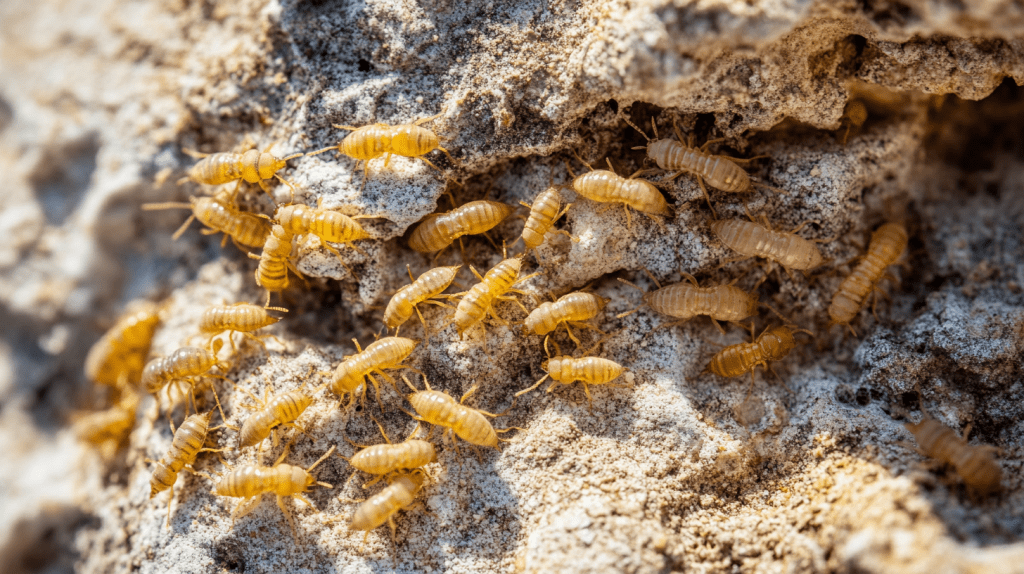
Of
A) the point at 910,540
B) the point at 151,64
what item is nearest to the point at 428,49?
the point at 151,64

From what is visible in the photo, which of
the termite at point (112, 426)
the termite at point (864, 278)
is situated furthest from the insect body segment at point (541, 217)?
the termite at point (112, 426)

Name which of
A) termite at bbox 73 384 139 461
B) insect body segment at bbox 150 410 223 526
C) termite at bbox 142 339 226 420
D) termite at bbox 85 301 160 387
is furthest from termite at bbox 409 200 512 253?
termite at bbox 73 384 139 461

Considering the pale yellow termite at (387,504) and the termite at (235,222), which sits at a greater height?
the termite at (235,222)

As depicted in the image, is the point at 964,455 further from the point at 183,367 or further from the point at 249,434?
the point at 183,367

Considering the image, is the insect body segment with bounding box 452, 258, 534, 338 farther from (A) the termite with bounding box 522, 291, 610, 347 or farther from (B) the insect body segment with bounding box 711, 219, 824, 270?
(B) the insect body segment with bounding box 711, 219, 824, 270

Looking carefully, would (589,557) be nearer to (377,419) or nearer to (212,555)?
(377,419)

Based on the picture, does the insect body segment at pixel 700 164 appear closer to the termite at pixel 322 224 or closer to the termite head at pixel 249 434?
the termite at pixel 322 224
